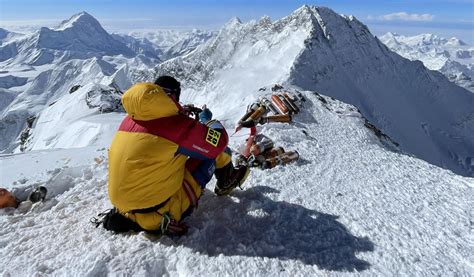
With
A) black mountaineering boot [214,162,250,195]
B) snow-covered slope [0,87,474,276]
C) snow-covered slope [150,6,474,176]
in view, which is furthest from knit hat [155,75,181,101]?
snow-covered slope [150,6,474,176]

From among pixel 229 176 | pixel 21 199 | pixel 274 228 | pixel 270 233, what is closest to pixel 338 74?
pixel 229 176

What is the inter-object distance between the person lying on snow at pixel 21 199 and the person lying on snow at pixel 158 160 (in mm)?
2321

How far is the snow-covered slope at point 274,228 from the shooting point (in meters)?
5.92

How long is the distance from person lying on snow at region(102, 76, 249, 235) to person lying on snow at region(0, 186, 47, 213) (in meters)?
2.32

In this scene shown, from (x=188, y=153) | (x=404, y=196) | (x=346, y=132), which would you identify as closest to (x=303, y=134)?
(x=346, y=132)

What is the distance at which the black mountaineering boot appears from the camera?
24.6ft

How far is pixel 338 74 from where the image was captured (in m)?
115

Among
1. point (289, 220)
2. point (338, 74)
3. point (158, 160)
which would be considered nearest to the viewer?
point (158, 160)

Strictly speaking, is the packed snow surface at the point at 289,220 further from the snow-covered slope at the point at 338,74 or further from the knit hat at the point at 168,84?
the snow-covered slope at the point at 338,74

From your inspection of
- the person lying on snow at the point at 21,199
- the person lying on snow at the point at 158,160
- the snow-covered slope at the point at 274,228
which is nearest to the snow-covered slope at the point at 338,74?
the snow-covered slope at the point at 274,228

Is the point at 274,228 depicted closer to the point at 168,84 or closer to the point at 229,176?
the point at 229,176

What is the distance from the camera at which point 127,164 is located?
235 inches

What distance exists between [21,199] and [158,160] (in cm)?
430

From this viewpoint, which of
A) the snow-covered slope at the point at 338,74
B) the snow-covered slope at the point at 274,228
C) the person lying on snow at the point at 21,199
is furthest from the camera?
the snow-covered slope at the point at 338,74
